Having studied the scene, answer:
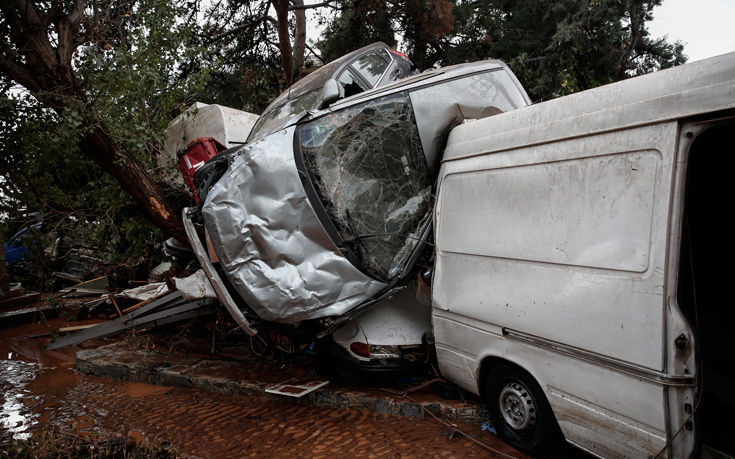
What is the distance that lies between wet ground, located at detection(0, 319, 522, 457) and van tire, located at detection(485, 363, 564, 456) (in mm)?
146

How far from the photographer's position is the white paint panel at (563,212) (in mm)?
2254

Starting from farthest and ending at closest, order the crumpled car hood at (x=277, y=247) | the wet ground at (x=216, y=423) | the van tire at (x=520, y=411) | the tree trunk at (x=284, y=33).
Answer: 1. the tree trunk at (x=284, y=33)
2. the crumpled car hood at (x=277, y=247)
3. the wet ground at (x=216, y=423)
4. the van tire at (x=520, y=411)

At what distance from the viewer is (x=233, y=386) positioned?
4.48 m

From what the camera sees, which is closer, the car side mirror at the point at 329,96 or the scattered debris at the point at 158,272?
the car side mirror at the point at 329,96

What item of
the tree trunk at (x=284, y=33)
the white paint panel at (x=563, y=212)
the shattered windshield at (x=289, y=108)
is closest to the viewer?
the white paint panel at (x=563, y=212)

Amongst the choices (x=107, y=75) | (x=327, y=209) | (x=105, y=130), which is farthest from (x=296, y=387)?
(x=107, y=75)

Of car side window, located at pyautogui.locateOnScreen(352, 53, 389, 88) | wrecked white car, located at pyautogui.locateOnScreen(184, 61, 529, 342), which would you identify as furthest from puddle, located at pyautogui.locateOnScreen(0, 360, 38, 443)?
car side window, located at pyautogui.locateOnScreen(352, 53, 389, 88)

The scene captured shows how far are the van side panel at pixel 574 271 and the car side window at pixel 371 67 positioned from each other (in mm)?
3216

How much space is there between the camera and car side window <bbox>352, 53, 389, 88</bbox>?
20.0 ft

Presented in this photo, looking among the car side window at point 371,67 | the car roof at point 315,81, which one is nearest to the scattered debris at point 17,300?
the car roof at point 315,81

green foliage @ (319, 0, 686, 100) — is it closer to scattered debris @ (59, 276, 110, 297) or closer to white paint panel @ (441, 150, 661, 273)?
white paint panel @ (441, 150, 661, 273)

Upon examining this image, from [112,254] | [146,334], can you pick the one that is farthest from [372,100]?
[112,254]

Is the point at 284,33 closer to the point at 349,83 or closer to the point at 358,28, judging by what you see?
the point at 358,28

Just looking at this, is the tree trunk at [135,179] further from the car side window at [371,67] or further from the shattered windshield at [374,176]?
the shattered windshield at [374,176]
